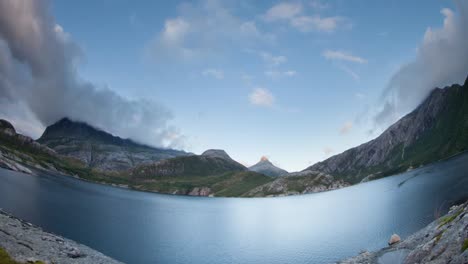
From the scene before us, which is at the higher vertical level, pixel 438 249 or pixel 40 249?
pixel 438 249

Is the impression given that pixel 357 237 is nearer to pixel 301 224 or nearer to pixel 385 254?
pixel 385 254

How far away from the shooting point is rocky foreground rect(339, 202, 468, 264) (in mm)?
33812

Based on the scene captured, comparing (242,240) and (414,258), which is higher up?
(414,258)

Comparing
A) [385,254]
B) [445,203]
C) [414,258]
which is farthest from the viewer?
[445,203]

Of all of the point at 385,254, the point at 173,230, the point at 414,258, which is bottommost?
the point at 173,230

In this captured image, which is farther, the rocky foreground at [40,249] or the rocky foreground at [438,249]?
the rocky foreground at [40,249]

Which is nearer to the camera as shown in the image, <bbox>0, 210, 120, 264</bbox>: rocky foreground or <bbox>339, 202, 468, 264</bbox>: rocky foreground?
<bbox>339, 202, 468, 264</bbox>: rocky foreground

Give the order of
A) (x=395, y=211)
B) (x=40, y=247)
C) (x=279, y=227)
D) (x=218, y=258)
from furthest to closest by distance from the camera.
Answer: (x=279, y=227)
(x=395, y=211)
(x=218, y=258)
(x=40, y=247)

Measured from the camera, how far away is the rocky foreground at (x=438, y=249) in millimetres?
33812

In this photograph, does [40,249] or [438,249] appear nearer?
[438,249]

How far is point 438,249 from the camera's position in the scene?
4034 cm

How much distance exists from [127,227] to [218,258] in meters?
56.0

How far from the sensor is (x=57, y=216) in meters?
123

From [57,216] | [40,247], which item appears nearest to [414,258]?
[40,247]
